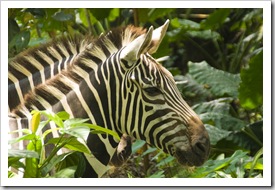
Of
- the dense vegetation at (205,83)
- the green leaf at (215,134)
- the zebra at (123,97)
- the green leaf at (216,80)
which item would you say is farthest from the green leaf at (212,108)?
the zebra at (123,97)

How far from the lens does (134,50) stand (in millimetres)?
4270

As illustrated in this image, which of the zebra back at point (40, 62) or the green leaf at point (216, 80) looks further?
the green leaf at point (216, 80)

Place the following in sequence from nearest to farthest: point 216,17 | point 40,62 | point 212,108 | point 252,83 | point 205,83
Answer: point 40,62, point 252,83, point 212,108, point 205,83, point 216,17

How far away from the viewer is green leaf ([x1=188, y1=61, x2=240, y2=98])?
706cm

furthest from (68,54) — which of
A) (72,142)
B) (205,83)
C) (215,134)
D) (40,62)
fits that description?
(205,83)

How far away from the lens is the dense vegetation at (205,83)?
427 centimetres

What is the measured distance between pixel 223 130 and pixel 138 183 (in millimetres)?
2926

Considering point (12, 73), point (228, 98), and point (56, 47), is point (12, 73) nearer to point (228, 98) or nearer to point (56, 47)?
point (56, 47)

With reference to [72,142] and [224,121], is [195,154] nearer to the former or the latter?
[72,142]

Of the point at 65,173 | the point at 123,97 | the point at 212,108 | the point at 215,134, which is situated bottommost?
the point at 215,134

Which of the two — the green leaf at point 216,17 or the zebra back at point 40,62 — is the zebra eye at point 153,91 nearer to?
the zebra back at point 40,62

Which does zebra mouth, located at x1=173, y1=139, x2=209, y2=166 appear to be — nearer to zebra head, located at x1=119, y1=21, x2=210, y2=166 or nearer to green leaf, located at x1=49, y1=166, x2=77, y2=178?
zebra head, located at x1=119, y1=21, x2=210, y2=166

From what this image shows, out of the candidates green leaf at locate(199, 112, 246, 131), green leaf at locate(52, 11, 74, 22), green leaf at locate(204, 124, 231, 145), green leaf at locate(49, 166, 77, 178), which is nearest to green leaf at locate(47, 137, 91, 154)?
green leaf at locate(49, 166, 77, 178)

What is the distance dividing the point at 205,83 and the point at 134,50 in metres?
2.94
